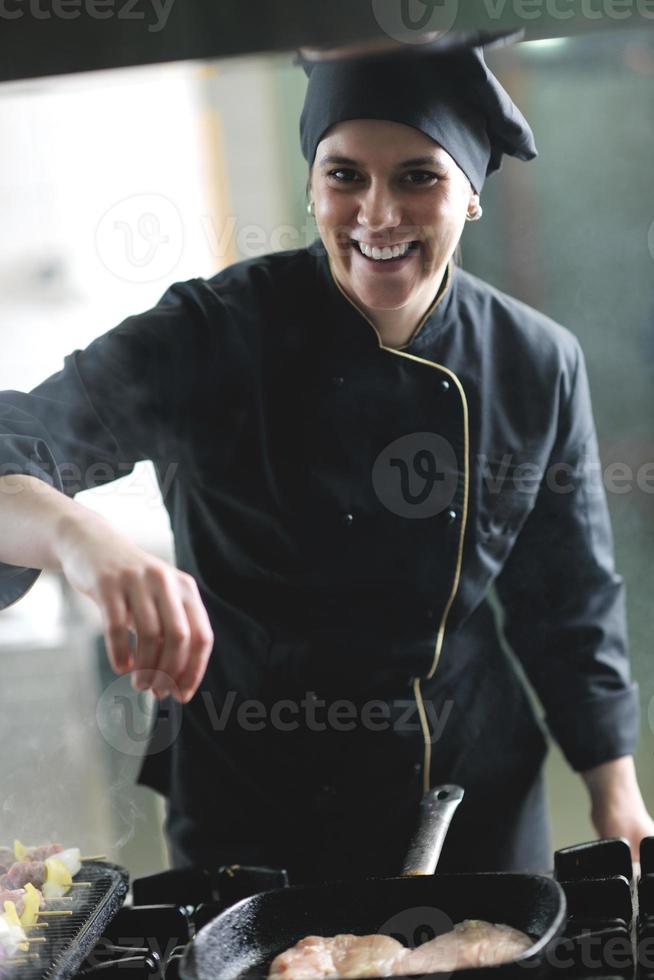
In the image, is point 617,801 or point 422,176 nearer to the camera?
point 422,176

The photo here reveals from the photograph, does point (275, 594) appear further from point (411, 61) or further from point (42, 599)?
point (411, 61)

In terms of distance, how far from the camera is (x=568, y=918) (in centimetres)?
94

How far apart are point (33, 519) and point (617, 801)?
2.41 feet

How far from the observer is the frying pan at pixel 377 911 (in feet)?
2.88

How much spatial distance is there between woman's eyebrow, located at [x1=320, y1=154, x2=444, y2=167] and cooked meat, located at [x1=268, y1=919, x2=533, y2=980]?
0.68m

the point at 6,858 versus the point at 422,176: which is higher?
the point at 422,176

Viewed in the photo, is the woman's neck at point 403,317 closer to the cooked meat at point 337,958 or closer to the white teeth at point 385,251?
the white teeth at point 385,251

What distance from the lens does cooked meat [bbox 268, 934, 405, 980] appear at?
83 cm

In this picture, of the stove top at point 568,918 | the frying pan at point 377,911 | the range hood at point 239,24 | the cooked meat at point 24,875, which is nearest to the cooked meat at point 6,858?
the cooked meat at point 24,875

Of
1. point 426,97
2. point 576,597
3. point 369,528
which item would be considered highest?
point 426,97

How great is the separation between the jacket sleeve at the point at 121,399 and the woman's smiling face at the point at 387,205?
0.62 feet

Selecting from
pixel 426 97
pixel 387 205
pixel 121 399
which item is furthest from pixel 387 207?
pixel 121 399

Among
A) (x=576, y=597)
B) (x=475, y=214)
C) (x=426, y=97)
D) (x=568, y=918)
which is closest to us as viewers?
(x=568, y=918)

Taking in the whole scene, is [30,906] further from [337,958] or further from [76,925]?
[337,958]
